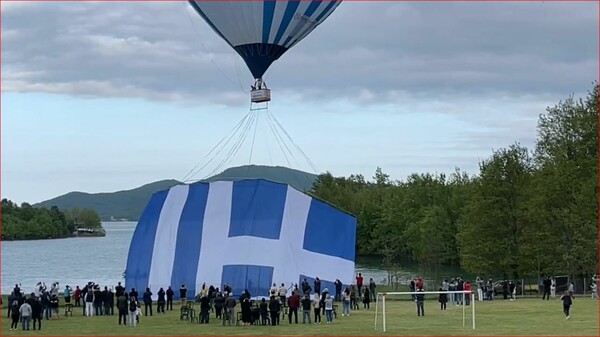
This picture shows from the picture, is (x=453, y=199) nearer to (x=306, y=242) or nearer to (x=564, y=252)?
(x=564, y=252)

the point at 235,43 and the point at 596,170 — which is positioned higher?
the point at 235,43

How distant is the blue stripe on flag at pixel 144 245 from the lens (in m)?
43.9

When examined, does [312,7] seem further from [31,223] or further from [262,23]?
[31,223]

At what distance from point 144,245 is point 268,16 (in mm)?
12382

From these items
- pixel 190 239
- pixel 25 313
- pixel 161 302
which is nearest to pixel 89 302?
pixel 161 302

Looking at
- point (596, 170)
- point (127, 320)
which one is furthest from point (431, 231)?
point (127, 320)

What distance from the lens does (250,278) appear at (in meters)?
41.6

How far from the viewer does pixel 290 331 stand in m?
30.1

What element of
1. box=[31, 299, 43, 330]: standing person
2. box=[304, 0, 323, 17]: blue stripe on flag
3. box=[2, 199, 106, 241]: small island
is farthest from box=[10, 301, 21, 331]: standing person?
box=[2, 199, 106, 241]: small island

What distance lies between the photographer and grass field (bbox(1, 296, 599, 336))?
28869mm

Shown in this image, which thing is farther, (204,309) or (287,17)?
(287,17)

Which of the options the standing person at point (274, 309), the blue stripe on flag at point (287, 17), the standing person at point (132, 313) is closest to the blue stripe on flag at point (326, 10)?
the blue stripe on flag at point (287, 17)

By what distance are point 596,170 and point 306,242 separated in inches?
818

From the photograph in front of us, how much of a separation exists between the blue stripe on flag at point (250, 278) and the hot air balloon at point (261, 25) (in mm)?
7659
